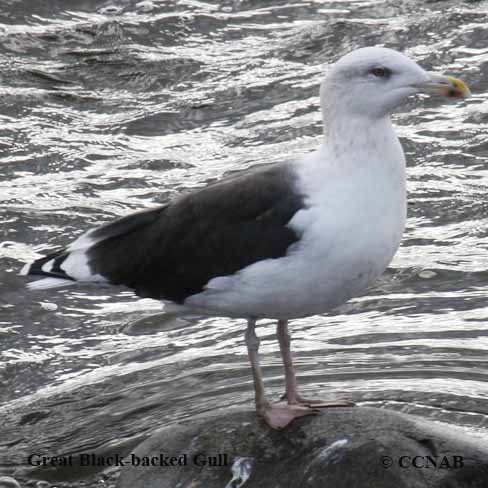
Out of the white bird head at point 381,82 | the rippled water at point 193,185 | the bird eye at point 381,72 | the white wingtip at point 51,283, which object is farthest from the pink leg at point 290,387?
the bird eye at point 381,72

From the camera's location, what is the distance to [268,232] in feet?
20.9

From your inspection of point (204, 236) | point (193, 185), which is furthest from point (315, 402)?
point (193, 185)

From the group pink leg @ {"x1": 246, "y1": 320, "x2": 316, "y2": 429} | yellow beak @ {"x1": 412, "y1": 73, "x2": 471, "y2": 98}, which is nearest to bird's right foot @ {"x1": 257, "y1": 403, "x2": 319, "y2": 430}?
pink leg @ {"x1": 246, "y1": 320, "x2": 316, "y2": 429}

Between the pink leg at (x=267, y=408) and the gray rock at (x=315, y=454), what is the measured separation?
41 millimetres

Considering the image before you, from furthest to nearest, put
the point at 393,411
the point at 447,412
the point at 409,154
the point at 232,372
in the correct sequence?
the point at 409,154 → the point at 232,372 → the point at 447,412 → the point at 393,411

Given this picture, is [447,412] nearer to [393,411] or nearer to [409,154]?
[393,411]

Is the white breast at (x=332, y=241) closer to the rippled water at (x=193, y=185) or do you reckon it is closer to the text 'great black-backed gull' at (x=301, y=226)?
the text 'great black-backed gull' at (x=301, y=226)

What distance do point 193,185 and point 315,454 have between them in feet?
15.6

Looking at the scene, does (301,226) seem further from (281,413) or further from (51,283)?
(51,283)

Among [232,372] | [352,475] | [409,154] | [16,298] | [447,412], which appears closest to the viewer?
[352,475]

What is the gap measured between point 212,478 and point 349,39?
7.99m

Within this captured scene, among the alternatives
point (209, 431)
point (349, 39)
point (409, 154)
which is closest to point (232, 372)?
point (209, 431)

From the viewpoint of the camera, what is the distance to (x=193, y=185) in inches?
424

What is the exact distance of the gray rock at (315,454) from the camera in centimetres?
611
